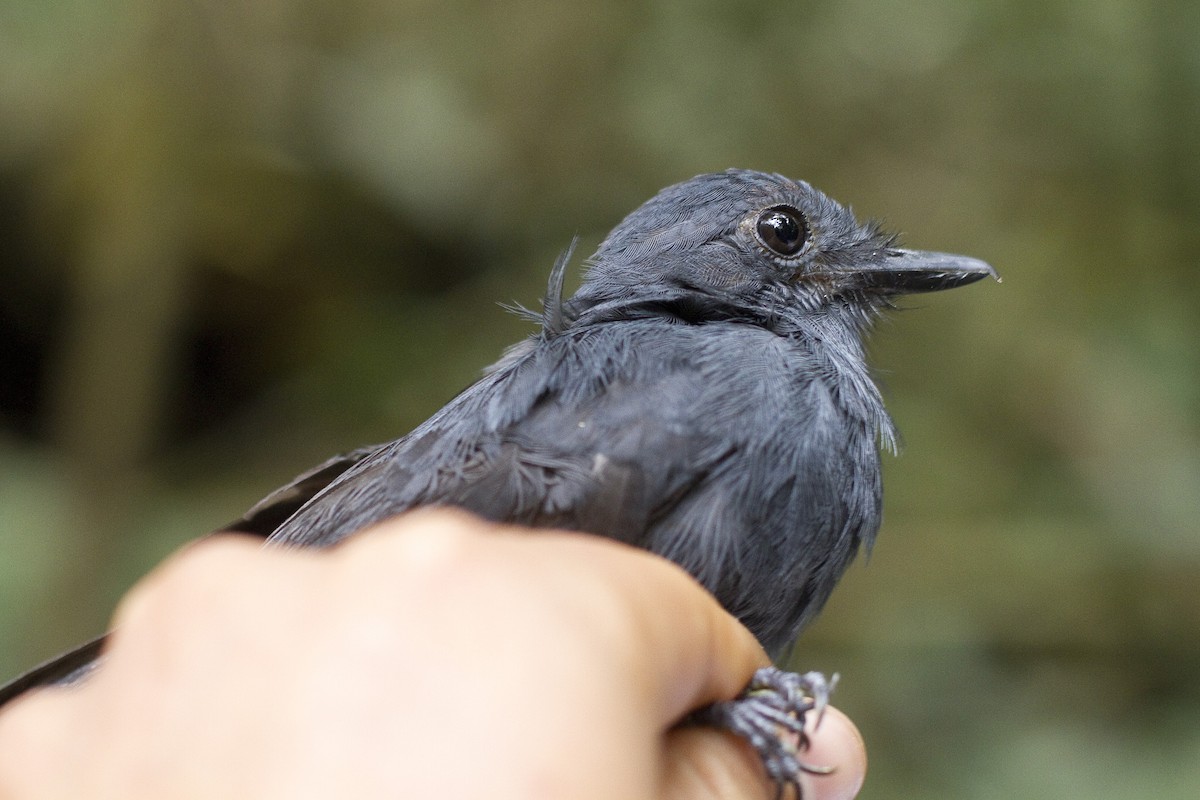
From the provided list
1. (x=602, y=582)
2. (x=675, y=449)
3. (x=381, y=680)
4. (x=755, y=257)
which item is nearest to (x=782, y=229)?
(x=755, y=257)

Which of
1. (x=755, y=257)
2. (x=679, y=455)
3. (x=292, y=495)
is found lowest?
(x=292, y=495)

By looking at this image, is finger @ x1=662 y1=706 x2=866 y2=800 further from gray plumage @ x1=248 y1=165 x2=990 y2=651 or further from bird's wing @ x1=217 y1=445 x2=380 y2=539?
bird's wing @ x1=217 y1=445 x2=380 y2=539

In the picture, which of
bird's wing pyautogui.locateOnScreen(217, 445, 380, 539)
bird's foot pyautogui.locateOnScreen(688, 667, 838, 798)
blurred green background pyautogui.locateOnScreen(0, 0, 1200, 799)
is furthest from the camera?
blurred green background pyautogui.locateOnScreen(0, 0, 1200, 799)

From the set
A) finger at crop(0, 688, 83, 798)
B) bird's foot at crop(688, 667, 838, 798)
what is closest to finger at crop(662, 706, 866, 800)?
bird's foot at crop(688, 667, 838, 798)

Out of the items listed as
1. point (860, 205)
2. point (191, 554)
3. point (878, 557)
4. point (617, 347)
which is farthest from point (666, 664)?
point (860, 205)

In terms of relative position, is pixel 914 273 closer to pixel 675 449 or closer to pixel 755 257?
pixel 755 257

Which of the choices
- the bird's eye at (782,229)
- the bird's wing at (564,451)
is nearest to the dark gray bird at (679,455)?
the bird's wing at (564,451)

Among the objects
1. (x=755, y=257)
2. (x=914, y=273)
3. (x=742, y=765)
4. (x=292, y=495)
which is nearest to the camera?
(x=742, y=765)

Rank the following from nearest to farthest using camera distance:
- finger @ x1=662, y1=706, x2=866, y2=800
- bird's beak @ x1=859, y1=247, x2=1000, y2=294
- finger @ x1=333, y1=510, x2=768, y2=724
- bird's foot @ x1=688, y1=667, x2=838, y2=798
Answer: finger @ x1=333, y1=510, x2=768, y2=724
finger @ x1=662, y1=706, x2=866, y2=800
bird's foot @ x1=688, y1=667, x2=838, y2=798
bird's beak @ x1=859, y1=247, x2=1000, y2=294
